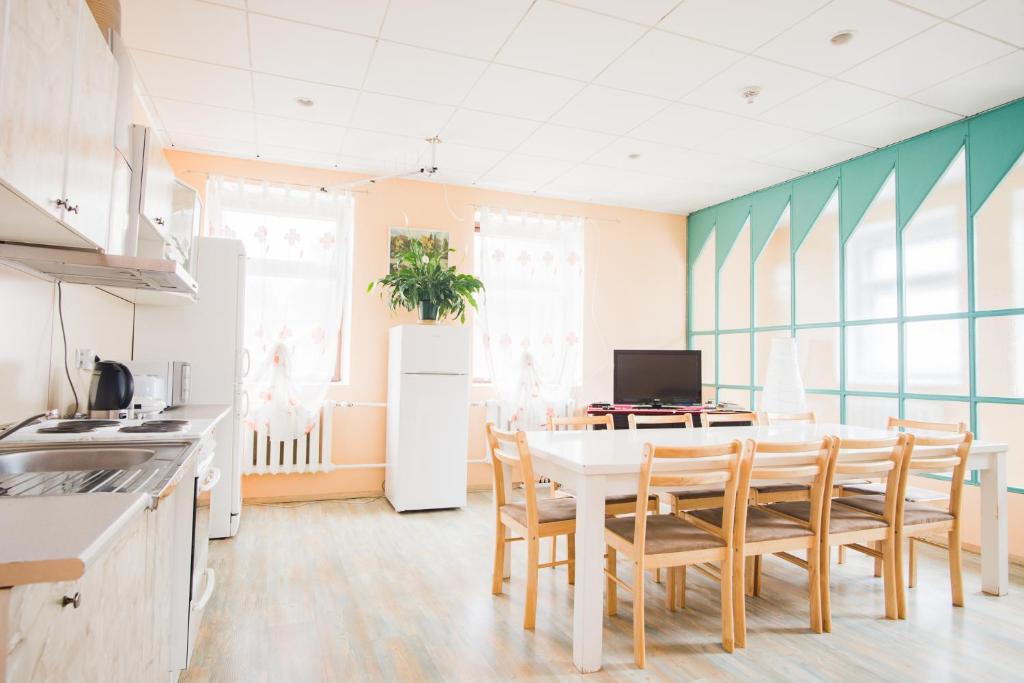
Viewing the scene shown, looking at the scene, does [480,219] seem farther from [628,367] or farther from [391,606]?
[391,606]

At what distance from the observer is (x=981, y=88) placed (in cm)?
336

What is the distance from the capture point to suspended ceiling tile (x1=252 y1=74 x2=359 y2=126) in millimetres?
3459

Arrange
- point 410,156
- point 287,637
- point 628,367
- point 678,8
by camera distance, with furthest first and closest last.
→ point 628,367, point 410,156, point 678,8, point 287,637

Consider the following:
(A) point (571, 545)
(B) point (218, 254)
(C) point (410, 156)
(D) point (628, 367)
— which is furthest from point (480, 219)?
(A) point (571, 545)

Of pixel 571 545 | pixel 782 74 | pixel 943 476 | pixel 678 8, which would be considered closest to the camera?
pixel 678 8

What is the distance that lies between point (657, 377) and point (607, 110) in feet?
8.17

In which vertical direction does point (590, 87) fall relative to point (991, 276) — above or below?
above

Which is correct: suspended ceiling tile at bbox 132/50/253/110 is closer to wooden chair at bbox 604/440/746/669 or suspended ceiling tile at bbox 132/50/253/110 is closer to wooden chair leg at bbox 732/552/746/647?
wooden chair at bbox 604/440/746/669

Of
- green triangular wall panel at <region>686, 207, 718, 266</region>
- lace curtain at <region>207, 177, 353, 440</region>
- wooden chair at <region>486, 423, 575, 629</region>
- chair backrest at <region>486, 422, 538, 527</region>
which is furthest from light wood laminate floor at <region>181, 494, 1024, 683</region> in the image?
green triangular wall panel at <region>686, 207, 718, 266</region>

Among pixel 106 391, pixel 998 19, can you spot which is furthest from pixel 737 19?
pixel 106 391

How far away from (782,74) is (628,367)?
270 cm

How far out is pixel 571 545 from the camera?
9.90 ft

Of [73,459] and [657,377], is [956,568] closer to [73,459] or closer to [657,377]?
[657,377]

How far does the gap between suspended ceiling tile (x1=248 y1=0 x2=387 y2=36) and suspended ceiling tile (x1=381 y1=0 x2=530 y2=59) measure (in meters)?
0.07
